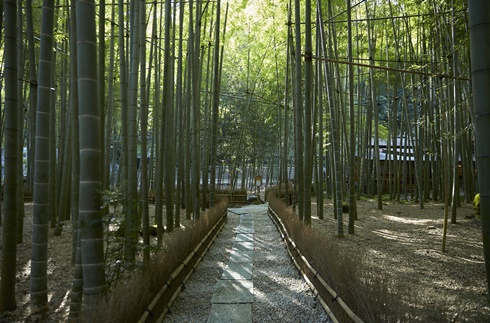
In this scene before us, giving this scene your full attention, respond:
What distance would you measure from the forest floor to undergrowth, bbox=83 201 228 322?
2.32 ft

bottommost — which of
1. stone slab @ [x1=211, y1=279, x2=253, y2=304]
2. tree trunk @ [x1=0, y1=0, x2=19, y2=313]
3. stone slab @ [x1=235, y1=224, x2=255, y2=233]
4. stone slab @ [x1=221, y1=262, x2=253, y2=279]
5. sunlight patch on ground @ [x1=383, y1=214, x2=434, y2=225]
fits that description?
stone slab @ [x1=211, y1=279, x2=253, y2=304]

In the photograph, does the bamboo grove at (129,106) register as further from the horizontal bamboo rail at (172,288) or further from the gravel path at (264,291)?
the gravel path at (264,291)

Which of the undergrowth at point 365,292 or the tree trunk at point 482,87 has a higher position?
the tree trunk at point 482,87

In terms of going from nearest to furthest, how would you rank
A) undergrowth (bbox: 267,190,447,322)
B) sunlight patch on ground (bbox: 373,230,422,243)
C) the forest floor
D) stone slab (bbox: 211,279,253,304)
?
1. undergrowth (bbox: 267,190,447,322)
2. the forest floor
3. stone slab (bbox: 211,279,253,304)
4. sunlight patch on ground (bbox: 373,230,422,243)

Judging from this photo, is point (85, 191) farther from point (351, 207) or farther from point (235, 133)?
point (235, 133)

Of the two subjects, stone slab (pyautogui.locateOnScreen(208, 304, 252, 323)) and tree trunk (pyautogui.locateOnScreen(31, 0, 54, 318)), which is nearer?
tree trunk (pyautogui.locateOnScreen(31, 0, 54, 318))

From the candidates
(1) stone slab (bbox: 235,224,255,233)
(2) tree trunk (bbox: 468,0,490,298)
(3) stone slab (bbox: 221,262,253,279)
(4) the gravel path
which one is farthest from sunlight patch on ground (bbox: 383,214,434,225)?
(2) tree trunk (bbox: 468,0,490,298)

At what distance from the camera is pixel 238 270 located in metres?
4.12

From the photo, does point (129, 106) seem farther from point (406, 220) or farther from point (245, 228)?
point (406, 220)

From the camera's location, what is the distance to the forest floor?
2.99 m

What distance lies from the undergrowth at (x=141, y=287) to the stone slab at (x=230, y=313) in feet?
1.34

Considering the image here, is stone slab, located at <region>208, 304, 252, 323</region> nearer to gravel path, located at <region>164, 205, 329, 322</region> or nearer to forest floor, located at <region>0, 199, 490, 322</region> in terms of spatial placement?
gravel path, located at <region>164, 205, 329, 322</region>

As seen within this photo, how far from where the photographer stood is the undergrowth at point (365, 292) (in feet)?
6.38

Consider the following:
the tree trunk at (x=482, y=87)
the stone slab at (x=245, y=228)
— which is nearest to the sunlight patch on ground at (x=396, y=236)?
the stone slab at (x=245, y=228)
